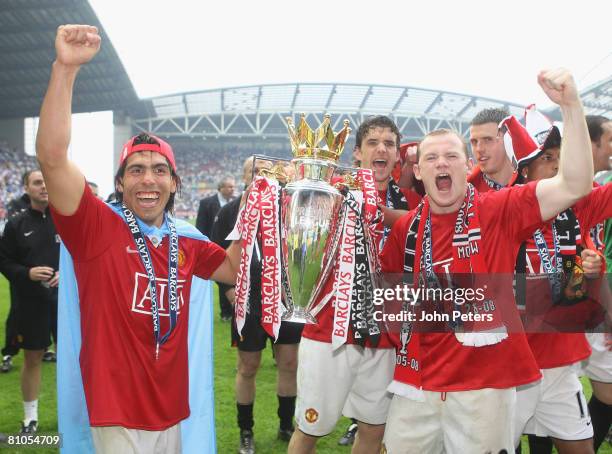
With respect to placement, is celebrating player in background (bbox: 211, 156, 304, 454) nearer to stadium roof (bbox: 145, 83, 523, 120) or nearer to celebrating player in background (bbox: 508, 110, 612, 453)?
celebrating player in background (bbox: 508, 110, 612, 453)

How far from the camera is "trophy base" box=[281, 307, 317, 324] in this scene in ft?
7.36

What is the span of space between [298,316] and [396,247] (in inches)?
24.1

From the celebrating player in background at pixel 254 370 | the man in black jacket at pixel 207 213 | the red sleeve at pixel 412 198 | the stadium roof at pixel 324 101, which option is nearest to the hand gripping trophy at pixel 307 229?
the red sleeve at pixel 412 198

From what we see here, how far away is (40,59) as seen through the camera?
1041 inches

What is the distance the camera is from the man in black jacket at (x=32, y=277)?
4.52m

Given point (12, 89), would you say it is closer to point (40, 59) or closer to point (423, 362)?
point (40, 59)

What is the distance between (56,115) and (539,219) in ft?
6.00

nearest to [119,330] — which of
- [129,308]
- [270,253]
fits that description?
[129,308]

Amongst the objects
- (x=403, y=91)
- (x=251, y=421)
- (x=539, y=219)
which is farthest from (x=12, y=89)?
(x=539, y=219)

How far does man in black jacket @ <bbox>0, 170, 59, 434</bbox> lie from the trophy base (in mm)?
3010

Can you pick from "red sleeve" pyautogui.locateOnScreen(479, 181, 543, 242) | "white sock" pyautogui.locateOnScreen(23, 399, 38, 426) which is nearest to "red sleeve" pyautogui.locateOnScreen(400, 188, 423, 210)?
"red sleeve" pyautogui.locateOnScreen(479, 181, 543, 242)

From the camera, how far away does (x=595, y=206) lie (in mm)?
2875

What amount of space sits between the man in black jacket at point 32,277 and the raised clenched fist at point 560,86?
13.2 feet

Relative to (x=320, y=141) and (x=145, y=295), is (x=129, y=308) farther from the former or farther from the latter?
(x=320, y=141)
